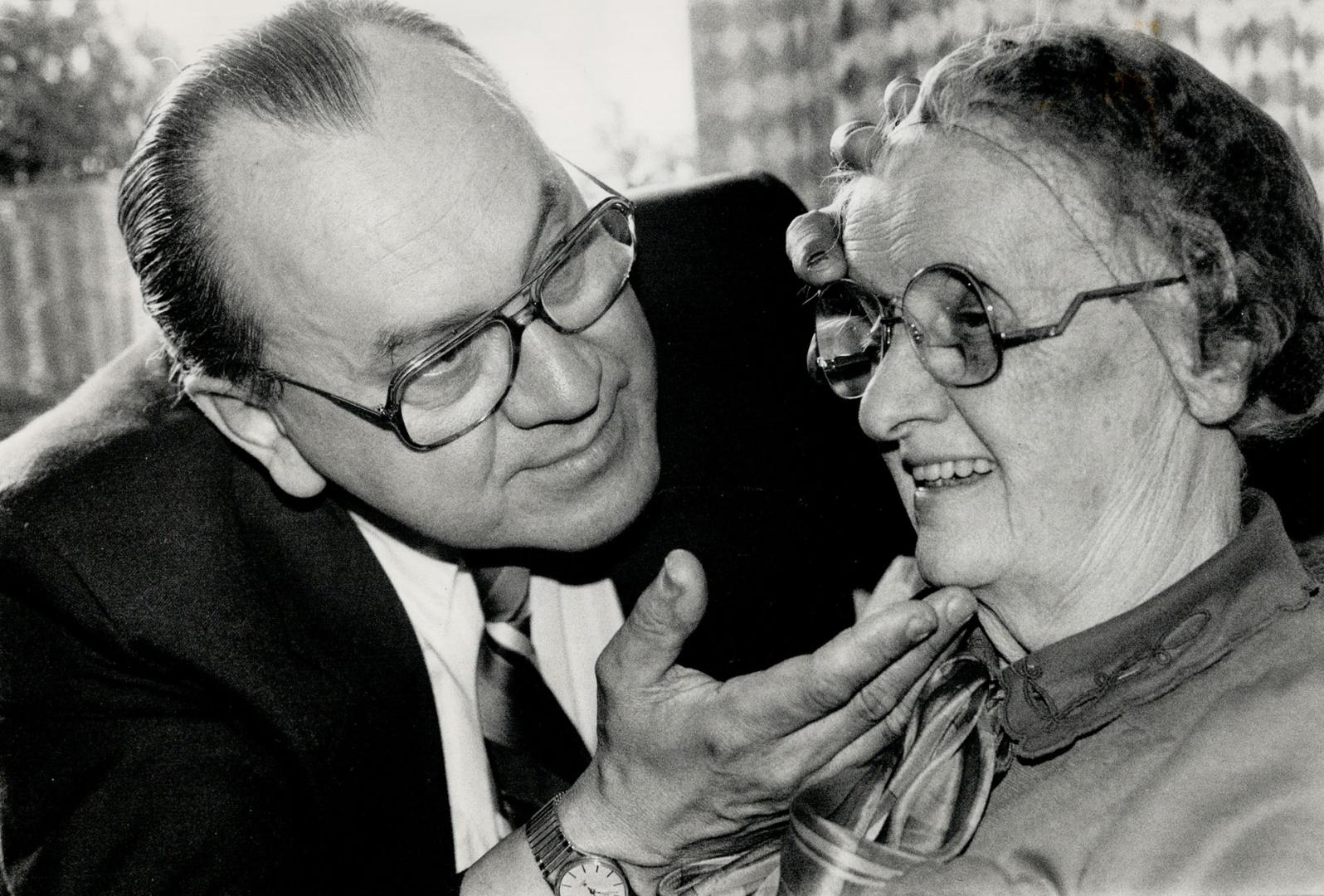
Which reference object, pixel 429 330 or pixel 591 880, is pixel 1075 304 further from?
pixel 591 880

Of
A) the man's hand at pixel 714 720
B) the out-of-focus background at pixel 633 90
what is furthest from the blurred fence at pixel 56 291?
the man's hand at pixel 714 720

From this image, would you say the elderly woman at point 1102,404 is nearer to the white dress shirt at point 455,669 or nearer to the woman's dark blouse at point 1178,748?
the woman's dark blouse at point 1178,748

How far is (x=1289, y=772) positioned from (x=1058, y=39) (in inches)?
32.6

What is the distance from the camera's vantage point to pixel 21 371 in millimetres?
3861

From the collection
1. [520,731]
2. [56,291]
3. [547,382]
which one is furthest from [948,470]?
[56,291]

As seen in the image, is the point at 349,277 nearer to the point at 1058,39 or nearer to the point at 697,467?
the point at 697,467

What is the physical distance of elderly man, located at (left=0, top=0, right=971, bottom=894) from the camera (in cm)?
165

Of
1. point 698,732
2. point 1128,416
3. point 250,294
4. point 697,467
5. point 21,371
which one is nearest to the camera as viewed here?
point 1128,416

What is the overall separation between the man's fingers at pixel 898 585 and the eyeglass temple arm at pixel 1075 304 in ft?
1.06

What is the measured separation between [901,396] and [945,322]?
0.12 m

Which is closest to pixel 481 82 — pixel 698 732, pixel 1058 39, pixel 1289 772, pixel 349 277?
pixel 349 277

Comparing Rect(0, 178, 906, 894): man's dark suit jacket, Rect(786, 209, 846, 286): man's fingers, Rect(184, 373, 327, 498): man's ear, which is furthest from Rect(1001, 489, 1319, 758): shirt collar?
Rect(184, 373, 327, 498): man's ear

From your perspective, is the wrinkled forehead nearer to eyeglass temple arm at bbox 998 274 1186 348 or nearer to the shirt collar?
eyeglass temple arm at bbox 998 274 1186 348

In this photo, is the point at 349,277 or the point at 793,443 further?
the point at 793,443
